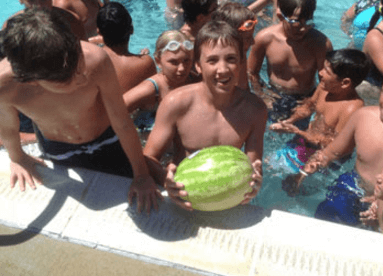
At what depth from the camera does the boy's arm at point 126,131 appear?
2.91 m

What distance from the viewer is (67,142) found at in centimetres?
361

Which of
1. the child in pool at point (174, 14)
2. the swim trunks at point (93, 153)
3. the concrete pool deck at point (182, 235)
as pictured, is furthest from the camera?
the child in pool at point (174, 14)

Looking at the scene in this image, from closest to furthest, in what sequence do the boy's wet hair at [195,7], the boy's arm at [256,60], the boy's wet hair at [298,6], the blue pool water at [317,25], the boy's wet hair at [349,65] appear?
1. the boy's wet hair at [349,65]
2. the boy's wet hair at [298,6]
3. the blue pool water at [317,25]
4. the boy's wet hair at [195,7]
5. the boy's arm at [256,60]

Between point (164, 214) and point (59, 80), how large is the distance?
1.31m

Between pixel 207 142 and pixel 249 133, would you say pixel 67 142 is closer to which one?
pixel 207 142

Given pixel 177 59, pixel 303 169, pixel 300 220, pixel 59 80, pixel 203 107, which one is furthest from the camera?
pixel 303 169

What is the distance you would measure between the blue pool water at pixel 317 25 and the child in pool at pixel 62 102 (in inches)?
94.8

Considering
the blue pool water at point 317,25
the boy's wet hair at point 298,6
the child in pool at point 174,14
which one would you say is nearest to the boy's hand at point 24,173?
the blue pool water at point 317,25

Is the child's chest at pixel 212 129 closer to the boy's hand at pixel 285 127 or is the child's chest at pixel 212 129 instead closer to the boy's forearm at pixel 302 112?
the boy's hand at pixel 285 127

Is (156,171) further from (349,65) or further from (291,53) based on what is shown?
(291,53)

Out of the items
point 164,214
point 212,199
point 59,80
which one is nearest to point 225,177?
point 212,199

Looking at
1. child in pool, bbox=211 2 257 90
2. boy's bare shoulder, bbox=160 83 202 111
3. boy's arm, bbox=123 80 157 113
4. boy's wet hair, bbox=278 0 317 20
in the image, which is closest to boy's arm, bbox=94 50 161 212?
boy's bare shoulder, bbox=160 83 202 111

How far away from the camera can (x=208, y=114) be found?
3.46m

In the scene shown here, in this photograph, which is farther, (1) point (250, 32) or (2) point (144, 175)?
(1) point (250, 32)
